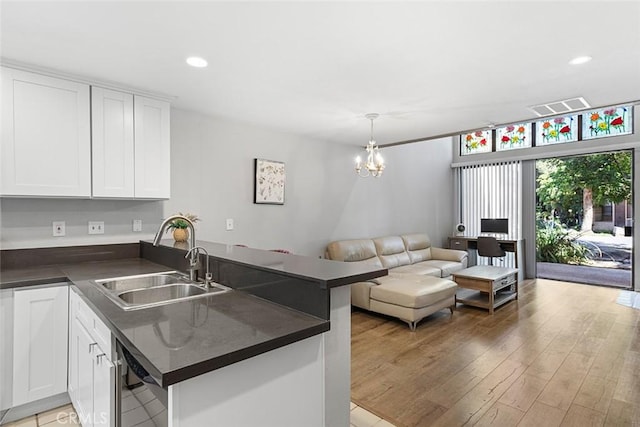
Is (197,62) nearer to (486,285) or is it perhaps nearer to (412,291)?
(412,291)

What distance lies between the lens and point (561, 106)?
327cm

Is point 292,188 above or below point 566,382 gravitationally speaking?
above

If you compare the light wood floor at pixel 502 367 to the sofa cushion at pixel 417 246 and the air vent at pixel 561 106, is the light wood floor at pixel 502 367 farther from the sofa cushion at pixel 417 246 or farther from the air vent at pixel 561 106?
the air vent at pixel 561 106

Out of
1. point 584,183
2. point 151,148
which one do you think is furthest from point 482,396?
point 584,183

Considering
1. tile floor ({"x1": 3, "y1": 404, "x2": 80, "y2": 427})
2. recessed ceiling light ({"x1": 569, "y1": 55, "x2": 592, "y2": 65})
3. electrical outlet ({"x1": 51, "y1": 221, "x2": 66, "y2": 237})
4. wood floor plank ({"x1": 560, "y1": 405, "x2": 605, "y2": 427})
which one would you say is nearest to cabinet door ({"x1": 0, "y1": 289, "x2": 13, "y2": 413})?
tile floor ({"x1": 3, "y1": 404, "x2": 80, "y2": 427})

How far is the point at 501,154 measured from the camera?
6832 mm

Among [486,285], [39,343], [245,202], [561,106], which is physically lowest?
[486,285]

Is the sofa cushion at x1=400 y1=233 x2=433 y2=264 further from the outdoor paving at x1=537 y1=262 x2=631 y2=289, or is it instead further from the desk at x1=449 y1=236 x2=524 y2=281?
the outdoor paving at x1=537 y1=262 x2=631 y2=289

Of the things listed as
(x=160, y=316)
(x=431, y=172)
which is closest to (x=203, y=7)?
(x=160, y=316)

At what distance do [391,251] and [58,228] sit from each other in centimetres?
442

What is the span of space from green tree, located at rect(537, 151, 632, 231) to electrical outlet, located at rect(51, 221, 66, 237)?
27.0 feet

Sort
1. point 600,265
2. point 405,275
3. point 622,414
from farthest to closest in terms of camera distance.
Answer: point 600,265, point 405,275, point 622,414

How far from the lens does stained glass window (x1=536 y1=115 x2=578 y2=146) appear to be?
19.6 ft

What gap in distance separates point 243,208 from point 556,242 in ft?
23.8
